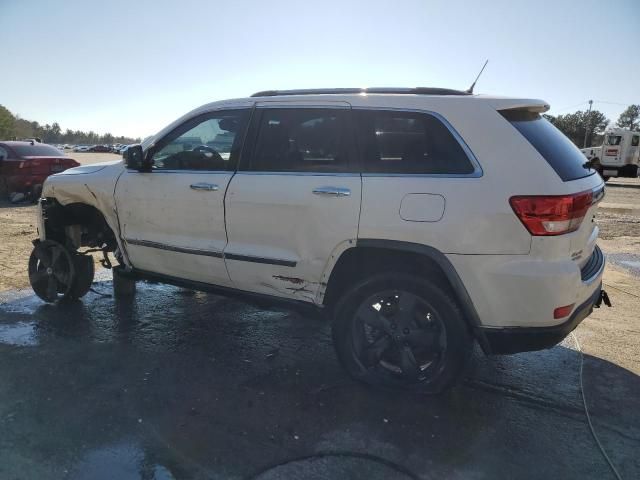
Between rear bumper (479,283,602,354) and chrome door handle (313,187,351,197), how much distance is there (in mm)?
1174

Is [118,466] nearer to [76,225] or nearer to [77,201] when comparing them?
[77,201]

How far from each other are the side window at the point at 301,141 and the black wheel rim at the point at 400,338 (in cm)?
94

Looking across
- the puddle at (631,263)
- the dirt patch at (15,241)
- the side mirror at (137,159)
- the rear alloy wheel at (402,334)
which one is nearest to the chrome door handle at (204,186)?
the side mirror at (137,159)

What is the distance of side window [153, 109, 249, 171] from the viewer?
150 inches

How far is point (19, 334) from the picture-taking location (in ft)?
14.1

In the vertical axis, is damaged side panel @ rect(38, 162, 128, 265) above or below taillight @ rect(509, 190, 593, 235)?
below

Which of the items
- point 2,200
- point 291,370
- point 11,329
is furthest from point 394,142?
point 2,200

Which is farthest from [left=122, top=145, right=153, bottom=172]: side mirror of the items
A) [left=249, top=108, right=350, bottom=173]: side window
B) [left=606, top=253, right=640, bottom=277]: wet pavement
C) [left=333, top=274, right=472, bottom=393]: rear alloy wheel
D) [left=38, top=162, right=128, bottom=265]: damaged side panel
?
[left=606, top=253, right=640, bottom=277]: wet pavement

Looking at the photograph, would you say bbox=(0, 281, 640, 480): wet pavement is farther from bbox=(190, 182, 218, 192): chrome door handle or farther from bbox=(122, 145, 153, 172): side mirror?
bbox=(122, 145, 153, 172): side mirror

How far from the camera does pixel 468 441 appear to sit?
285 centimetres

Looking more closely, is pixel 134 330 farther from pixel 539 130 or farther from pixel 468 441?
pixel 539 130

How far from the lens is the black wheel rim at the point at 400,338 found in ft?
10.6

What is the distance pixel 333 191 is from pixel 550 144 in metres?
1.36

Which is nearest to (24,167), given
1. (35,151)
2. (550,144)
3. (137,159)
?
(35,151)
